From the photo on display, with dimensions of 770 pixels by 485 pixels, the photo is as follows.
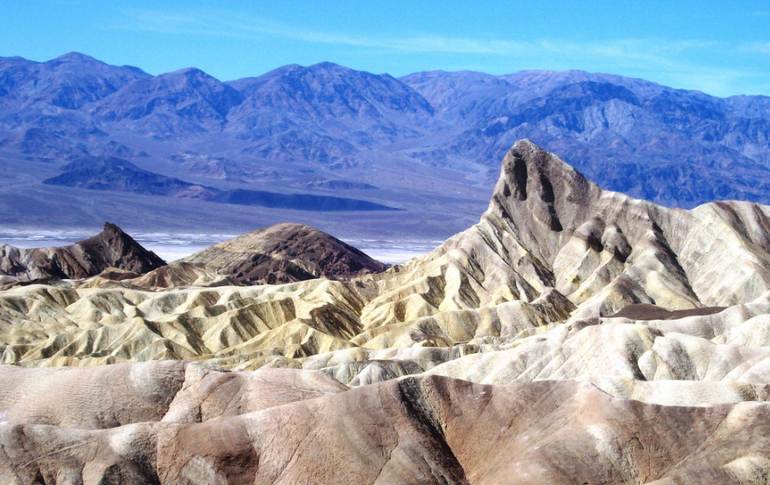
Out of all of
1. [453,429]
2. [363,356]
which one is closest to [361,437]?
[453,429]

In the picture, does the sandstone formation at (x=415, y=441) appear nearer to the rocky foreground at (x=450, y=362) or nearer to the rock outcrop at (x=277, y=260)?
the rocky foreground at (x=450, y=362)

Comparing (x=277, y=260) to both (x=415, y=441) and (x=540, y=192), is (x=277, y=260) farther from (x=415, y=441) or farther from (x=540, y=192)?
(x=415, y=441)

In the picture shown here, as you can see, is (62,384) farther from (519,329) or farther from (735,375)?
(519,329)

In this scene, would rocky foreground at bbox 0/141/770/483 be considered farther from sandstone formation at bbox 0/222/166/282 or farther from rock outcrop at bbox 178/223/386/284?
sandstone formation at bbox 0/222/166/282

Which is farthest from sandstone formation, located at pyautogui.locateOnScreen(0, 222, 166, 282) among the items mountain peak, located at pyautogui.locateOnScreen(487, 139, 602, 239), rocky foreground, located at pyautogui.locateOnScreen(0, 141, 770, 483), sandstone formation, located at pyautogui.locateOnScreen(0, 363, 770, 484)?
sandstone formation, located at pyautogui.locateOnScreen(0, 363, 770, 484)

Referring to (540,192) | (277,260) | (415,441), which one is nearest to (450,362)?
(415,441)

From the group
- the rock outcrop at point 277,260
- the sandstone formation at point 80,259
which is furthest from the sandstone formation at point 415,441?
the rock outcrop at point 277,260
